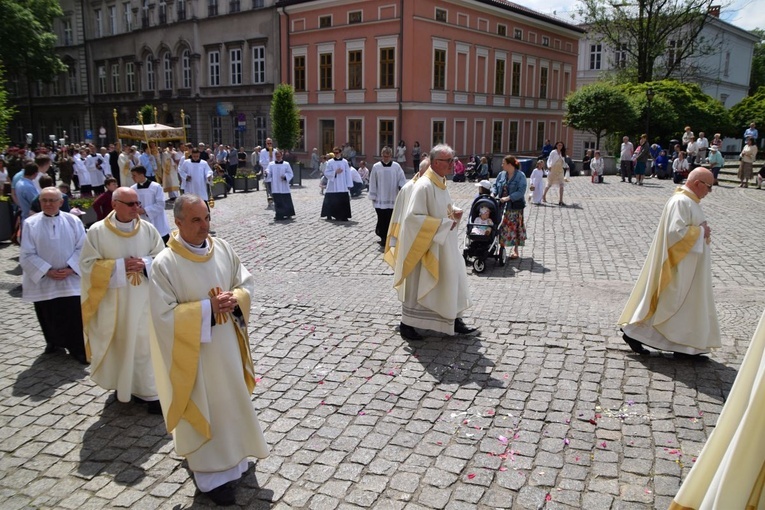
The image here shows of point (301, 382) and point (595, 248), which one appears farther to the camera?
point (595, 248)

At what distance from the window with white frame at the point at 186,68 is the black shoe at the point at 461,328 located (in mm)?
40980

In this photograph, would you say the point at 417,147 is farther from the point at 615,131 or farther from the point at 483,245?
the point at 483,245

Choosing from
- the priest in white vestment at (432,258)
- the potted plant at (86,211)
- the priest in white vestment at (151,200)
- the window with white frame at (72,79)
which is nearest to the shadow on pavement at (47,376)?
the priest in white vestment at (151,200)

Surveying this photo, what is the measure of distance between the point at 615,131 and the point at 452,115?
8.86m

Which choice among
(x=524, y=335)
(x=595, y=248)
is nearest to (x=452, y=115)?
(x=595, y=248)

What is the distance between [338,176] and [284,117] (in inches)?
645

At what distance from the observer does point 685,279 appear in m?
6.05

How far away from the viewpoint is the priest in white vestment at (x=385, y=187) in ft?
41.2

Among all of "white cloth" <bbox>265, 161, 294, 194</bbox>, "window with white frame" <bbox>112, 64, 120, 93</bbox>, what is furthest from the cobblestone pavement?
"window with white frame" <bbox>112, 64, 120, 93</bbox>

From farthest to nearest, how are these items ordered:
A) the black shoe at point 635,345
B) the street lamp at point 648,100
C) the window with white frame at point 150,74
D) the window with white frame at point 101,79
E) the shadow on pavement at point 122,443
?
the window with white frame at point 101,79 < the window with white frame at point 150,74 < the street lamp at point 648,100 < the black shoe at point 635,345 < the shadow on pavement at point 122,443

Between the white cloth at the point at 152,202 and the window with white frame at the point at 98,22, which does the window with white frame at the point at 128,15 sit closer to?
the window with white frame at the point at 98,22

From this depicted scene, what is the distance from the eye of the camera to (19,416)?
17.4ft

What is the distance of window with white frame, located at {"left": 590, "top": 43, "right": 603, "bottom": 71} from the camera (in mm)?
55056

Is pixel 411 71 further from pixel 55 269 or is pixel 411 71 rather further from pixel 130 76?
pixel 55 269
